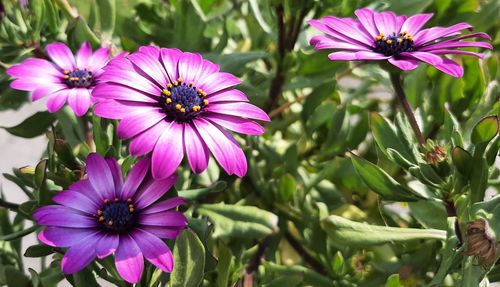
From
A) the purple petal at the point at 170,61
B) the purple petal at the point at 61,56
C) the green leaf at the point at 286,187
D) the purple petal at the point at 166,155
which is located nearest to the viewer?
the purple petal at the point at 166,155

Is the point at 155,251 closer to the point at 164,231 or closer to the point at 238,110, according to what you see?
the point at 164,231

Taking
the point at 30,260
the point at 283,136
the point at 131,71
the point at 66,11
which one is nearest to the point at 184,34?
the point at 66,11

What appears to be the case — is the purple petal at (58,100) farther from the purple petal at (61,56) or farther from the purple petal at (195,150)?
the purple petal at (195,150)

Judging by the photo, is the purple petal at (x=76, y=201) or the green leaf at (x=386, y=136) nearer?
the purple petal at (x=76, y=201)

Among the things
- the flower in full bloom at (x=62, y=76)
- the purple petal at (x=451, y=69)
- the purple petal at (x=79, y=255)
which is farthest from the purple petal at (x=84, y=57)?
the purple petal at (x=451, y=69)

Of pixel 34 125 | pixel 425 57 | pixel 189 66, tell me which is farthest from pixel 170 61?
pixel 34 125

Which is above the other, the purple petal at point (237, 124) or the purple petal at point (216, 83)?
the purple petal at point (216, 83)

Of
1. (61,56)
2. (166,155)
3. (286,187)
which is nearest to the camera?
(166,155)
